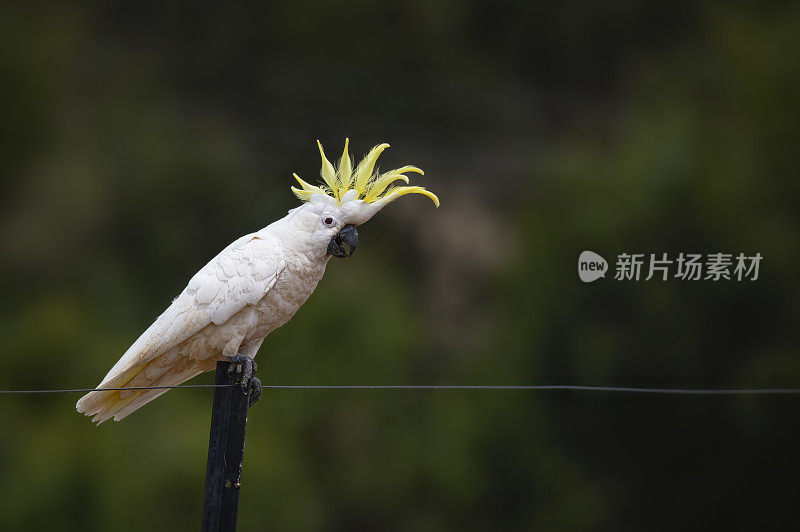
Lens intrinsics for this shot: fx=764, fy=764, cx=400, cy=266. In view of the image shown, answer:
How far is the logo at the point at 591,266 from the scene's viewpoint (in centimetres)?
206

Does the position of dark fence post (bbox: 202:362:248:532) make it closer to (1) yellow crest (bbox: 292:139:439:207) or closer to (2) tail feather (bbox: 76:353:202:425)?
(2) tail feather (bbox: 76:353:202:425)

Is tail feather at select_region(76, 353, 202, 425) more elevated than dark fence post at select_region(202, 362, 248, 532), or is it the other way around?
tail feather at select_region(76, 353, 202, 425)

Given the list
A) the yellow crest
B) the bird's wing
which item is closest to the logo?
the yellow crest

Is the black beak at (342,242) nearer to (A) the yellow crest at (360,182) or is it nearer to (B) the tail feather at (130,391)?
(A) the yellow crest at (360,182)

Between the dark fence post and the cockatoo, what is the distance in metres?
0.04

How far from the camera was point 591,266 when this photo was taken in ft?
6.75

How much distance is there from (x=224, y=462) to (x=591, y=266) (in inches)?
46.8

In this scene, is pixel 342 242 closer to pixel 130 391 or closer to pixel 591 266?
pixel 130 391

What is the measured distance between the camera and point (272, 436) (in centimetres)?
195

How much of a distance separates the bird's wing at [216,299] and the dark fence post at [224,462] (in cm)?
12

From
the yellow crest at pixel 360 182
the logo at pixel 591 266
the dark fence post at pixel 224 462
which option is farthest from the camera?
the logo at pixel 591 266

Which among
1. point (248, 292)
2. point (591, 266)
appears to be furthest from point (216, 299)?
point (591, 266)

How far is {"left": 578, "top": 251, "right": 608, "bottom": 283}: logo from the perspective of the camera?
2.06 meters

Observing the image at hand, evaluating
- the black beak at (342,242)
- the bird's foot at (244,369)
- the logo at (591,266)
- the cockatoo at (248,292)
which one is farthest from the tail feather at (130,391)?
the logo at (591,266)
